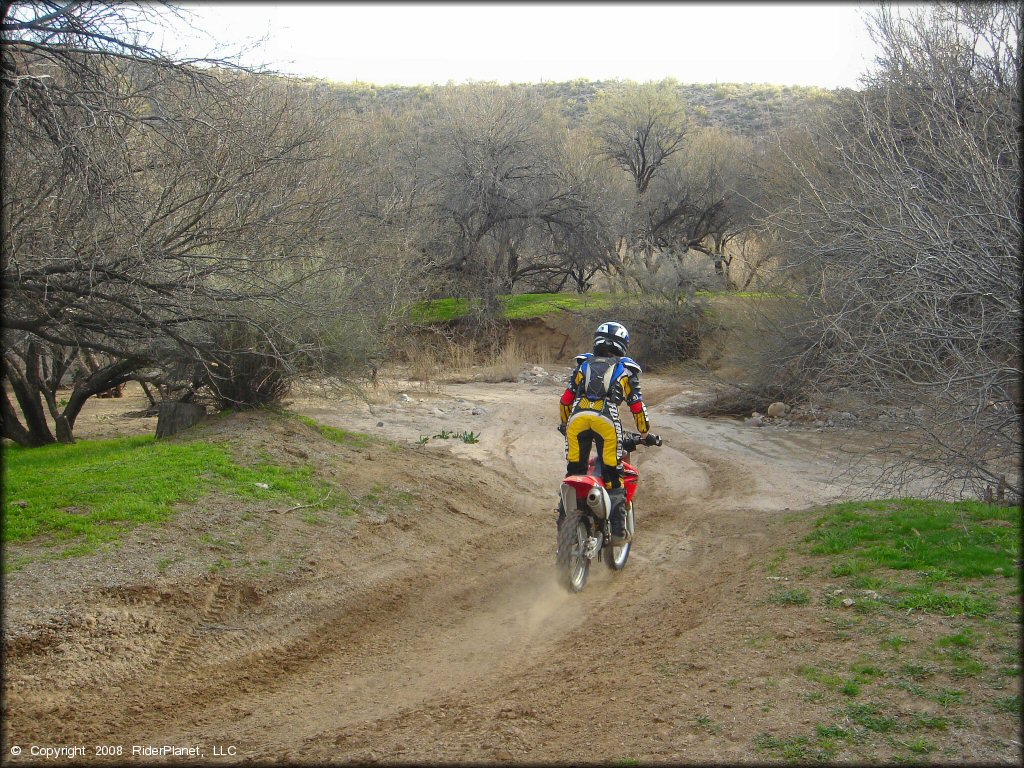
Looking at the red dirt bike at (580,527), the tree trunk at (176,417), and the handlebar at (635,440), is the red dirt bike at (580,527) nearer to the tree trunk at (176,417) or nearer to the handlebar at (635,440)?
the handlebar at (635,440)

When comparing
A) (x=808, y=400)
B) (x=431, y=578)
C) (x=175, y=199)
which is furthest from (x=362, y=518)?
(x=808, y=400)

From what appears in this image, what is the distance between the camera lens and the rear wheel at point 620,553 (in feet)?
25.8

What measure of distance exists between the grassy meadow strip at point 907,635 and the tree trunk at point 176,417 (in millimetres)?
8120

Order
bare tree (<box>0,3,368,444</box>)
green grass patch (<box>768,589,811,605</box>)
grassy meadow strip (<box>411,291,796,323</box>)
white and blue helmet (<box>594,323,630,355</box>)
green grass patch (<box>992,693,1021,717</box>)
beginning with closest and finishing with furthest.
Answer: green grass patch (<box>992,693,1021,717</box>) < green grass patch (<box>768,589,811,605</box>) < bare tree (<box>0,3,368,444</box>) < white and blue helmet (<box>594,323,630,355</box>) < grassy meadow strip (<box>411,291,796,323</box>)

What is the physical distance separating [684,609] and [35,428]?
11.1 m

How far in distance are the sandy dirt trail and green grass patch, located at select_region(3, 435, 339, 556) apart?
1.17 metres

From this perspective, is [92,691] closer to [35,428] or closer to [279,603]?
[279,603]

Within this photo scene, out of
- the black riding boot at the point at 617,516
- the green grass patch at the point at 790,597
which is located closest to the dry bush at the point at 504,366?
the black riding boot at the point at 617,516

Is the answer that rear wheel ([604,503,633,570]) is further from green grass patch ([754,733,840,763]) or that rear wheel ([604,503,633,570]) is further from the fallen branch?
green grass patch ([754,733,840,763])

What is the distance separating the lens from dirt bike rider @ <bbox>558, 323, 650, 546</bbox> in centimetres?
755

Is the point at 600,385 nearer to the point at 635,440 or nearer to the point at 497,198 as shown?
the point at 635,440

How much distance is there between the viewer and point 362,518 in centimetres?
923

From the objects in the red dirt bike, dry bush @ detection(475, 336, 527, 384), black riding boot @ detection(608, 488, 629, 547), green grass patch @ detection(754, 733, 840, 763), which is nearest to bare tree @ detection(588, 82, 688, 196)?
dry bush @ detection(475, 336, 527, 384)

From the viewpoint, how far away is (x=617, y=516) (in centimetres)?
769
